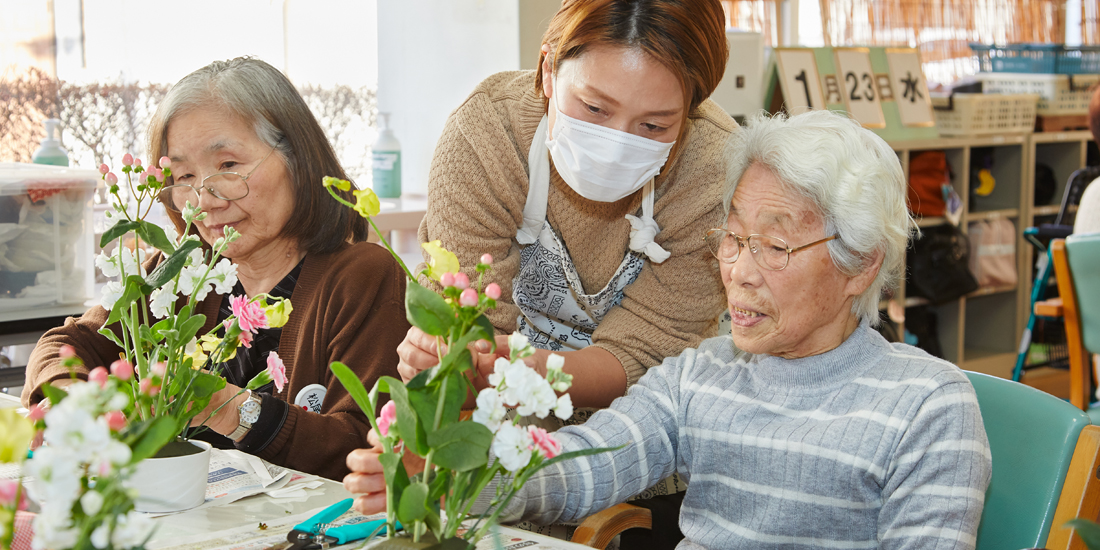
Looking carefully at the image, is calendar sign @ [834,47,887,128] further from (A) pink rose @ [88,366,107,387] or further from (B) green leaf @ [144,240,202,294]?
(A) pink rose @ [88,366,107,387]

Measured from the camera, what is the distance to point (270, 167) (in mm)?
1670

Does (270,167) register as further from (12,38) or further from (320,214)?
(12,38)

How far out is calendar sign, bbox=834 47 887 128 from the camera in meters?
4.27

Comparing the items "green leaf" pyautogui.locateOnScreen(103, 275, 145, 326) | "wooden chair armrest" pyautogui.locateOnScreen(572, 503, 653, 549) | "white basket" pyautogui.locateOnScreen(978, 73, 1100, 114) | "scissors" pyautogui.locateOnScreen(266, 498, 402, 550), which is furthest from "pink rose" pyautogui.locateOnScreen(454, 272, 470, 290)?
"white basket" pyautogui.locateOnScreen(978, 73, 1100, 114)

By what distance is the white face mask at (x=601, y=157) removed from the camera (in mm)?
1521

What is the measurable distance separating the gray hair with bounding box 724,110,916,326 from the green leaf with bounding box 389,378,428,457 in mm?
731

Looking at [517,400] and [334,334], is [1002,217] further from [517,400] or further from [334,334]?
[517,400]

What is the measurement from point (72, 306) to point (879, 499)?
1958 mm

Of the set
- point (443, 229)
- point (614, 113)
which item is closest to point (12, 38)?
point (443, 229)

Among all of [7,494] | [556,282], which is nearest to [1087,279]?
[556,282]

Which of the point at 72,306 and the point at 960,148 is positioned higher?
the point at 960,148

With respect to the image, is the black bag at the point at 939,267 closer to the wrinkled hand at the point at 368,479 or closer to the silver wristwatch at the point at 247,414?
the silver wristwatch at the point at 247,414

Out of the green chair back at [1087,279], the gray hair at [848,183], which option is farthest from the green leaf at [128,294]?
the green chair back at [1087,279]

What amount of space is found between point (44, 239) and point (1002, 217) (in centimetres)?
437
